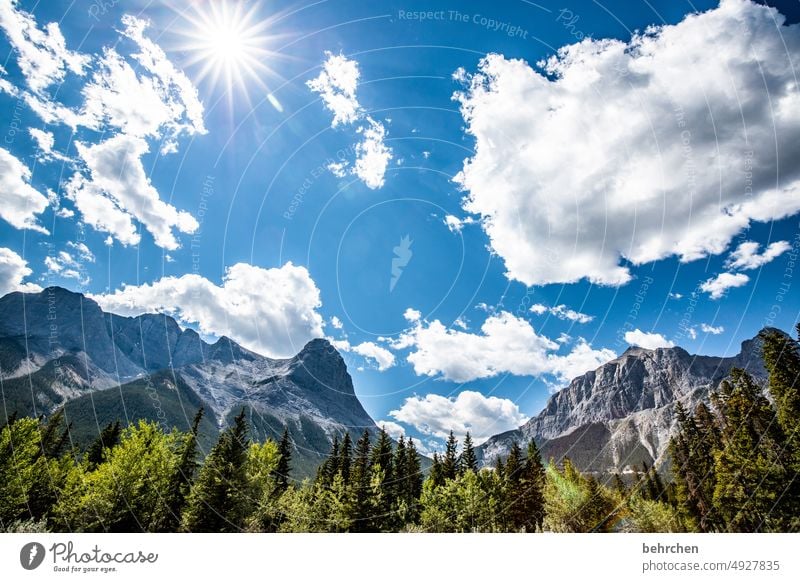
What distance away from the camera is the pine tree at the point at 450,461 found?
6019 centimetres

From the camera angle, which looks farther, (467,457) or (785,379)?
(467,457)

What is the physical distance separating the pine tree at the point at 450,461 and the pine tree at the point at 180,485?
34831 millimetres

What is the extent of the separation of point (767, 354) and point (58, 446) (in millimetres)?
97624

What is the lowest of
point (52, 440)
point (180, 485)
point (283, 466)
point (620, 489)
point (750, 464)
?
point (180, 485)

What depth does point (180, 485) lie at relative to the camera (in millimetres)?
Result: 43719

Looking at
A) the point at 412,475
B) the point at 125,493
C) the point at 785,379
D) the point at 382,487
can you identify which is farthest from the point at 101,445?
the point at 785,379

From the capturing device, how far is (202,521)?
3597 cm

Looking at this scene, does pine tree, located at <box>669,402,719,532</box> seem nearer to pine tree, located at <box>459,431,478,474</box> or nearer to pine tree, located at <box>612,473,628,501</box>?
pine tree, located at <box>459,431,478,474</box>

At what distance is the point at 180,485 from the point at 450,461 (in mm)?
37050
